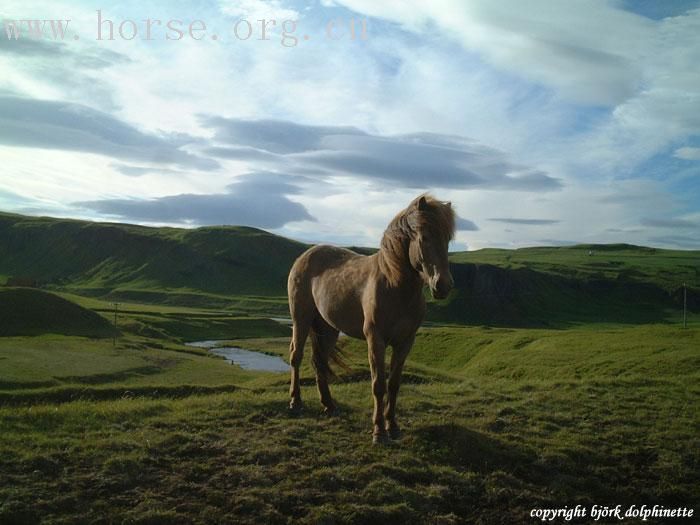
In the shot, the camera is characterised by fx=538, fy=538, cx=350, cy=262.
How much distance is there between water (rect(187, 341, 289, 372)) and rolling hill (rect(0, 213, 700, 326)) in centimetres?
5496

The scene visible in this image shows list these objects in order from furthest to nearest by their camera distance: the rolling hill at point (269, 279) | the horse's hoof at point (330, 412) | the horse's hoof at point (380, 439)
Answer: the rolling hill at point (269, 279) < the horse's hoof at point (330, 412) < the horse's hoof at point (380, 439)

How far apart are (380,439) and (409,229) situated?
129 inches

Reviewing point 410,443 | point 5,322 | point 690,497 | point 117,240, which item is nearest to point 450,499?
point 410,443

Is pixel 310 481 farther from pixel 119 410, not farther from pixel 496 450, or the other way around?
pixel 119 410

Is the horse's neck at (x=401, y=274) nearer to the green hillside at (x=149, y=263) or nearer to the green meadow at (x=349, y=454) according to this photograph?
the green meadow at (x=349, y=454)

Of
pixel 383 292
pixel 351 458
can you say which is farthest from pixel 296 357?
pixel 351 458

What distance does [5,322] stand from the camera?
51.3 meters

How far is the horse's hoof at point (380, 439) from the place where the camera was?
829cm

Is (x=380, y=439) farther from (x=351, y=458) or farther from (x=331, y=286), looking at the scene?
(x=331, y=286)

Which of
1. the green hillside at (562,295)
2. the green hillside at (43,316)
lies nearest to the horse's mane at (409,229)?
the green hillside at (43,316)

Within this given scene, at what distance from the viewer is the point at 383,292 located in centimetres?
834

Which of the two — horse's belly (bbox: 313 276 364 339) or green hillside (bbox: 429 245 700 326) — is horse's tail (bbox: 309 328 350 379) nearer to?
horse's belly (bbox: 313 276 364 339)

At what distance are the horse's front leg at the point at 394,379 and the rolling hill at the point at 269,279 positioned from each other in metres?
112

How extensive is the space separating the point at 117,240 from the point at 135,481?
20733 cm
